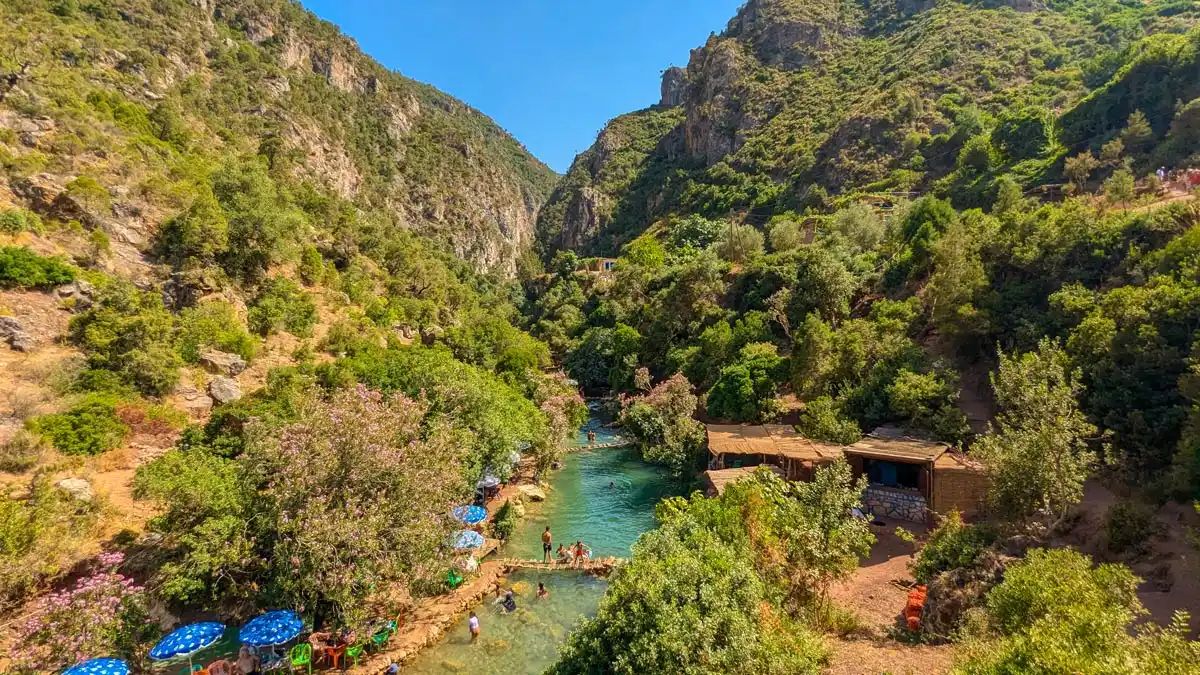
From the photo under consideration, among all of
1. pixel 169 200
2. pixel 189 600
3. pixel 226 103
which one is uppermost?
pixel 226 103

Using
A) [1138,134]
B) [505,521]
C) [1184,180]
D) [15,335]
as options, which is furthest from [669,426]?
[1138,134]

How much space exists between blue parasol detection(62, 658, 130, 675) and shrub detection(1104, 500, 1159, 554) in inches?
940

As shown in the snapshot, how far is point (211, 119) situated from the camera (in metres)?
55.9

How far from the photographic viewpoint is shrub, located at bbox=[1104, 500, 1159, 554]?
1371 centimetres

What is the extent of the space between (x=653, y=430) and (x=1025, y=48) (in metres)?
86.0

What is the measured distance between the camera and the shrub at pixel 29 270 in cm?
2320

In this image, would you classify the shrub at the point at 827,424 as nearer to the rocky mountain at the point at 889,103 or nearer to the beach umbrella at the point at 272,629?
the beach umbrella at the point at 272,629

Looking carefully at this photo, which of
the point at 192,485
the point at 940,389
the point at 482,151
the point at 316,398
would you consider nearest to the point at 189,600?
the point at 192,485

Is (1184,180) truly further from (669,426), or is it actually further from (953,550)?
(669,426)

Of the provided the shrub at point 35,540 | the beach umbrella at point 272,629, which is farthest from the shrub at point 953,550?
the shrub at point 35,540

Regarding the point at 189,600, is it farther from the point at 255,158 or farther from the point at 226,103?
the point at 226,103

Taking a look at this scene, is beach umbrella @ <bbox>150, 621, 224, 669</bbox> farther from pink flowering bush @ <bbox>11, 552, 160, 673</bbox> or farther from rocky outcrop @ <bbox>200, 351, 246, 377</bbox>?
rocky outcrop @ <bbox>200, 351, 246, 377</bbox>

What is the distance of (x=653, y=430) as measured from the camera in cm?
3400

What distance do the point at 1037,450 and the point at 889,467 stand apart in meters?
8.89
